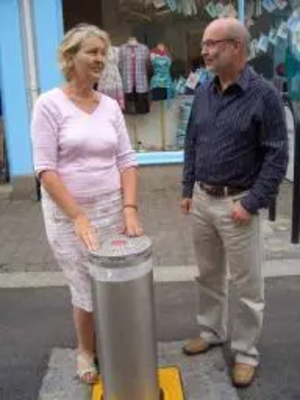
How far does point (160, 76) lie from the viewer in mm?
8523

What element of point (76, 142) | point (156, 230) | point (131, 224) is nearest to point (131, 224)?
point (131, 224)

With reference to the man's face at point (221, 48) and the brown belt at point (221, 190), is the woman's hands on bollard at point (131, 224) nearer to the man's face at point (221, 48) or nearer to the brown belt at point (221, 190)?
the brown belt at point (221, 190)

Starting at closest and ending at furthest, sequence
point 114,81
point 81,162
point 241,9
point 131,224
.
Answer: point 81,162, point 131,224, point 241,9, point 114,81

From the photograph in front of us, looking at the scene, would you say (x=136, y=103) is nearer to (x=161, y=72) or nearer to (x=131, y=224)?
(x=161, y=72)

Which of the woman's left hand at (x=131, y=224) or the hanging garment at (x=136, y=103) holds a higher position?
the woman's left hand at (x=131, y=224)

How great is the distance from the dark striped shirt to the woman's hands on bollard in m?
0.42

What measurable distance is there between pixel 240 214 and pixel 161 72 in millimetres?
5443

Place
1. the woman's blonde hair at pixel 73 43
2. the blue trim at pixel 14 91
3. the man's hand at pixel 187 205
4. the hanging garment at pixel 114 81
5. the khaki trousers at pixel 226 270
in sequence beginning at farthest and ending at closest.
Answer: the hanging garment at pixel 114 81 → the blue trim at pixel 14 91 → the man's hand at pixel 187 205 → the khaki trousers at pixel 226 270 → the woman's blonde hair at pixel 73 43

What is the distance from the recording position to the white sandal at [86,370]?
3.67 m

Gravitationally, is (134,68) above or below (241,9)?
below

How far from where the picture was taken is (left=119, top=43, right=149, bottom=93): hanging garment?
8359mm

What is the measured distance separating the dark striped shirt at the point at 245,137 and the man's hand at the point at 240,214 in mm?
30

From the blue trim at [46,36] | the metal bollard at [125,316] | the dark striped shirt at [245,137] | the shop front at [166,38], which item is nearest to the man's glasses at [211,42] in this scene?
the dark striped shirt at [245,137]

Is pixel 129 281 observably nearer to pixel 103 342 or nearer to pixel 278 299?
pixel 103 342
